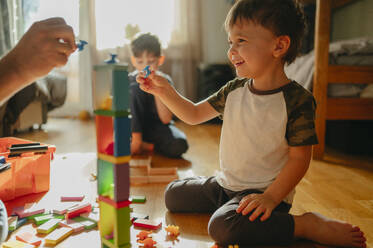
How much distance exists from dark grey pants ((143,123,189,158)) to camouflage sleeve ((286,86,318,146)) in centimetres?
88

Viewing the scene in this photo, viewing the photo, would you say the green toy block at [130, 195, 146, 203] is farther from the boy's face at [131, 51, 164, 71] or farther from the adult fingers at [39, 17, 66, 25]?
the boy's face at [131, 51, 164, 71]

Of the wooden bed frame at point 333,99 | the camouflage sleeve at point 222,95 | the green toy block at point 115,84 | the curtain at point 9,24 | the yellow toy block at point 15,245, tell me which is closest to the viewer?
the green toy block at point 115,84

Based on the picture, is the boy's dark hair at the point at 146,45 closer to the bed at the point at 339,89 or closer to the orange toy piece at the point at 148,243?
the bed at the point at 339,89

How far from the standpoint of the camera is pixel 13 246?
0.76m

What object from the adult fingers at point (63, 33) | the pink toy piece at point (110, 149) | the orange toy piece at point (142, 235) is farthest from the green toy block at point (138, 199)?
the adult fingers at point (63, 33)

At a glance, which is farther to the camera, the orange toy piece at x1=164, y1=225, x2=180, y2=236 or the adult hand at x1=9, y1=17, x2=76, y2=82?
the orange toy piece at x1=164, y1=225, x2=180, y2=236

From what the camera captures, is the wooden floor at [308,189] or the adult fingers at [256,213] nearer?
the adult fingers at [256,213]

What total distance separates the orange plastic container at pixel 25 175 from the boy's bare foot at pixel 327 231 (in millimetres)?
818

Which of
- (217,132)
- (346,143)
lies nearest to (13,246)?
(346,143)

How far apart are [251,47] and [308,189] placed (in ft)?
1.98

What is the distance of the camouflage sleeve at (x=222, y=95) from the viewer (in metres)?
0.99

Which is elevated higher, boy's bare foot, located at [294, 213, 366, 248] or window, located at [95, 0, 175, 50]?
window, located at [95, 0, 175, 50]

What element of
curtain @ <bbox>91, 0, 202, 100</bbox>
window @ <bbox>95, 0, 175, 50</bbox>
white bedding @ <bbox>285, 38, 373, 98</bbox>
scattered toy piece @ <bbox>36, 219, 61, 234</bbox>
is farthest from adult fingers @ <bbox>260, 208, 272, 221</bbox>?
window @ <bbox>95, 0, 175, 50</bbox>

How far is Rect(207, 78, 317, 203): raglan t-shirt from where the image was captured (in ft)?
2.79
